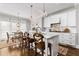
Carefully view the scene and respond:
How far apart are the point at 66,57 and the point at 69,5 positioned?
2.84 feet

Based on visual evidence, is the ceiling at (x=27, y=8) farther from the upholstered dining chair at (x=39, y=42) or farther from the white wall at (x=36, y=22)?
the upholstered dining chair at (x=39, y=42)

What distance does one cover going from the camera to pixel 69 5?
6.30ft

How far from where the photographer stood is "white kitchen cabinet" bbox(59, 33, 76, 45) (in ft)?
6.24

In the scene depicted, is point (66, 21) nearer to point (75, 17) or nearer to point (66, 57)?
point (75, 17)

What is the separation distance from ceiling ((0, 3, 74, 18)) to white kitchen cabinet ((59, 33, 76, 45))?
44cm

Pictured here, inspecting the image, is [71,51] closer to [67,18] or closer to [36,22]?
[67,18]

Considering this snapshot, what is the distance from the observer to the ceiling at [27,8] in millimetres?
1933

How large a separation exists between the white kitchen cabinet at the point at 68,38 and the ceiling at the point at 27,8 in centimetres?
44

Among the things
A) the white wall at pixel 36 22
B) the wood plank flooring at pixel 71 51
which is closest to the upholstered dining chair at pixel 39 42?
the white wall at pixel 36 22

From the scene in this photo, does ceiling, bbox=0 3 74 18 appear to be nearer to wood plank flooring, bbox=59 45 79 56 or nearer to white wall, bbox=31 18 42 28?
white wall, bbox=31 18 42 28

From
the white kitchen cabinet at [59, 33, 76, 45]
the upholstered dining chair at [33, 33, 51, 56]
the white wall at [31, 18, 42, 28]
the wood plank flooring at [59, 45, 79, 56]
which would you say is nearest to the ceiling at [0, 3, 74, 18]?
the white wall at [31, 18, 42, 28]

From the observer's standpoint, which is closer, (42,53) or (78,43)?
(78,43)

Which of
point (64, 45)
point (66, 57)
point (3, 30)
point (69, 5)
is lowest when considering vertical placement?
point (66, 57)

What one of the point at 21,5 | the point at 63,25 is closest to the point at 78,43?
the point at 63,25
